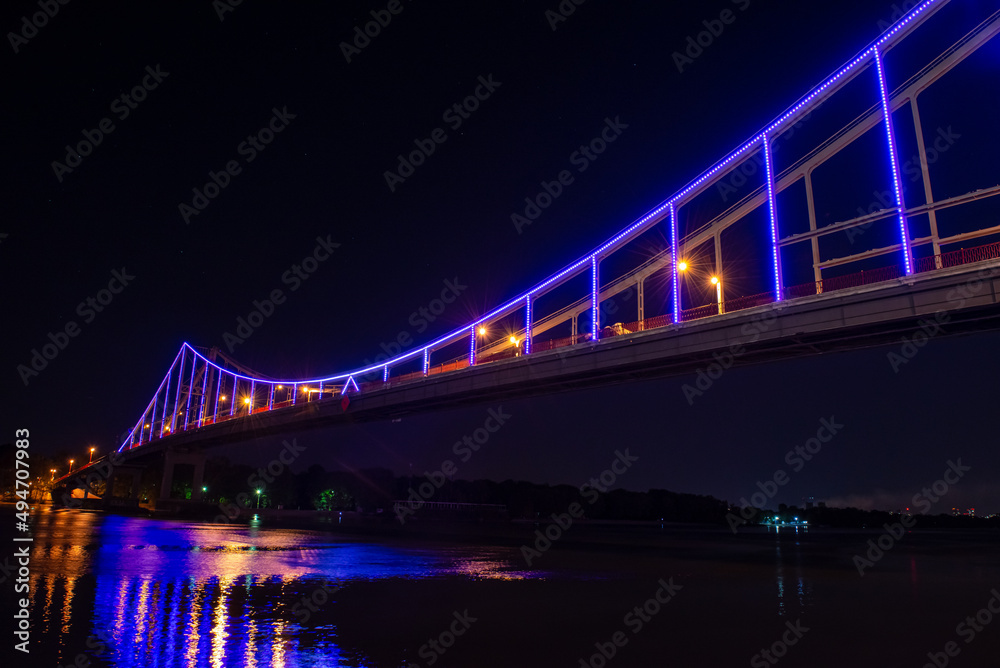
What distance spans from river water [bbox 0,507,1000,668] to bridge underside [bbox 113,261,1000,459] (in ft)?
25.6

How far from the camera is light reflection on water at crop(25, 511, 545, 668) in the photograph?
775cm

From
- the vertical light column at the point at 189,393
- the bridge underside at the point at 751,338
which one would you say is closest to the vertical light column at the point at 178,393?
the vertical light column at the point at 189,393

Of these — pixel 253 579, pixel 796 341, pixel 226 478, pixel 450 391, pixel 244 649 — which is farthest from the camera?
pixel 226 478

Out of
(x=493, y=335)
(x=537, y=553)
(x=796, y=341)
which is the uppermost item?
(x=493, y=335)

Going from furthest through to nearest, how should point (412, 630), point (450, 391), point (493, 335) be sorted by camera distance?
point (493, 335)
point (450, 391)
point (412, 630)

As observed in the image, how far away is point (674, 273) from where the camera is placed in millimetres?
29359

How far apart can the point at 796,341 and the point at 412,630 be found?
64.0 feet

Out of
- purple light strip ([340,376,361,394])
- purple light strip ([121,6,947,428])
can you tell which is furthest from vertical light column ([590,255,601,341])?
purple light strip ([340,376,361,394])

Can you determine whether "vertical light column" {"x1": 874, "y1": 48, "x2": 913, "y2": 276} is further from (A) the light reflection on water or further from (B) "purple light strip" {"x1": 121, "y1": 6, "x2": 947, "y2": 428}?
(A) the light reflection on water

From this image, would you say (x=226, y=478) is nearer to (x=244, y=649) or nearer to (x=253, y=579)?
(x=253, y=579)

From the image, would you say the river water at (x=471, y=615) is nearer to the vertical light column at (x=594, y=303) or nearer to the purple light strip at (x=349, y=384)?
the vertical light column at (x=594, y=303)

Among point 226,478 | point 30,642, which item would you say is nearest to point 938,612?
point 30,642

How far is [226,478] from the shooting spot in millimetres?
104438

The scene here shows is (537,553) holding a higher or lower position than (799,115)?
lower
